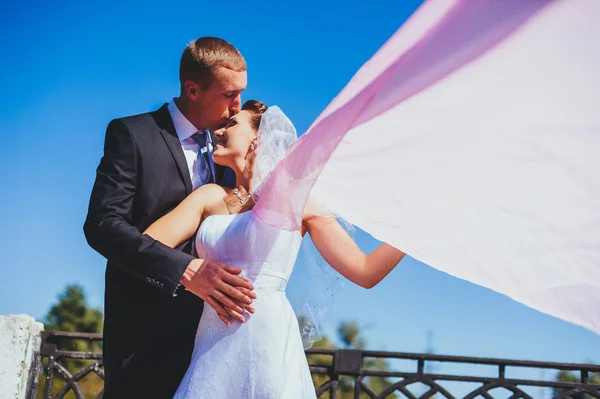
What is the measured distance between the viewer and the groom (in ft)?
9.10

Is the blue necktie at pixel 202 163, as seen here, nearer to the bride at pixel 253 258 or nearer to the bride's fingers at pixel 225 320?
the bride at pixel 253 258

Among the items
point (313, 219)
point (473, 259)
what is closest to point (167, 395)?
point (313, 219)

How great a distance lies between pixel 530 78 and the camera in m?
2.23

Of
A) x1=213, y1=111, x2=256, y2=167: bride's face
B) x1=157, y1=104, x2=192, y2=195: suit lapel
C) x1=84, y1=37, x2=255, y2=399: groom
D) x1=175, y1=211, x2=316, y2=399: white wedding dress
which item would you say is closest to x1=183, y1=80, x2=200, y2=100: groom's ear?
x1=84, y1=37, x2=255, y2=399: groom

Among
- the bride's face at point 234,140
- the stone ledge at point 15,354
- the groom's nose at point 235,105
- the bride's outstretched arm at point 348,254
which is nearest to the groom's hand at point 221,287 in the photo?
the bride's outstretched arm at point 348,254

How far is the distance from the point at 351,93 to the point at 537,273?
88 cm

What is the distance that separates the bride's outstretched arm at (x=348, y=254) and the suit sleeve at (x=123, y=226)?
533mm

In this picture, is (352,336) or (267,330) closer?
(267,330)

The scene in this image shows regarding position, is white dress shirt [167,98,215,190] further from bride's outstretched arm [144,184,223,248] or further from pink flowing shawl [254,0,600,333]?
pink flowing shawl [254,0,600,333]

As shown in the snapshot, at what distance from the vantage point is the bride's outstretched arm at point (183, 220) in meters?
2.98

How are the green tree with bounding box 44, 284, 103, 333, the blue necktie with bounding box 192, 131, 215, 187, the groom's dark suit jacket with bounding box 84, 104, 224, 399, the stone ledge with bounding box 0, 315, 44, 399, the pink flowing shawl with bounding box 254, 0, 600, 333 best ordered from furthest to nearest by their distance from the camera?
the green tree with bounding box 44, 284, 103, 333
the stone ledge with bounding box 0, 315, 44, 399
the blue necktie with bounding box 192, 131, 215, 187
the groom's dark suit jacket with bounding box 84, 104, 224, 399
the pink flowing shawl with bounding box 254, 0, 600, 333

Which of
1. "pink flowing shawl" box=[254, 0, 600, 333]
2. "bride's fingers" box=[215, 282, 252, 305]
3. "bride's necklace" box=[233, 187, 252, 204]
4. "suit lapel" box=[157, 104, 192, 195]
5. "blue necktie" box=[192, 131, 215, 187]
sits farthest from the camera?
"blue necktie" box=[192, 131, 215, 187]

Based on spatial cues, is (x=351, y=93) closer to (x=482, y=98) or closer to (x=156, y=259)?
(x=482, y=98)

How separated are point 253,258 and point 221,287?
0.26 m
